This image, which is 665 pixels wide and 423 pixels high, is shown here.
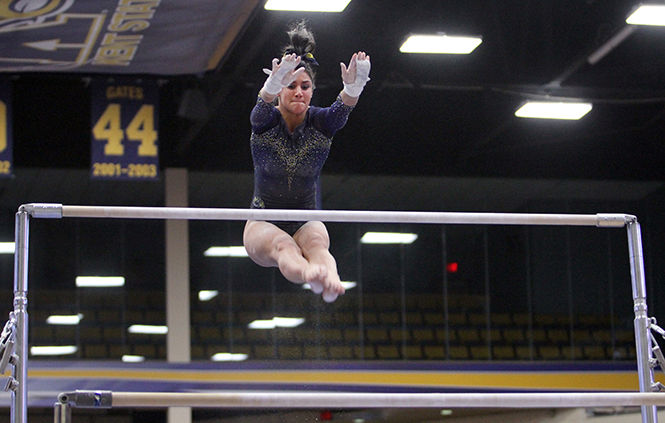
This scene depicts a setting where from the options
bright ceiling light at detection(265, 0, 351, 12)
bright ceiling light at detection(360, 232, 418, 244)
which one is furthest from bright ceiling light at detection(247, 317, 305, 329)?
bright ceiling light at detection(265, 0, 351, 12)

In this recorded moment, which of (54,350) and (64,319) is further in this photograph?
(64,319)

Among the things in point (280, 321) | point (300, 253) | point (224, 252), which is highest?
point (224, 252)

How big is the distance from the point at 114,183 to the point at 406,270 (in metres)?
4.15

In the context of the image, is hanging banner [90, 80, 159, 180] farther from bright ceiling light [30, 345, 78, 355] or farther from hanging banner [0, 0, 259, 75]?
bright ceiling light [30, 345, 78, 355]

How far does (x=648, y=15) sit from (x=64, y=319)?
26.6 ft

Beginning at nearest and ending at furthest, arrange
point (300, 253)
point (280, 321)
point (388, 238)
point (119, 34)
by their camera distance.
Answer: point (300, 253) → point (119, 34) → point (280, 321) → point (388, 238)

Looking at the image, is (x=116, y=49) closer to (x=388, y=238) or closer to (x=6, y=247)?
(x=6, y=247)

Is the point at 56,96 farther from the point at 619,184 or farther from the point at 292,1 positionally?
the point at 619,184

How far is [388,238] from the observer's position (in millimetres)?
14391

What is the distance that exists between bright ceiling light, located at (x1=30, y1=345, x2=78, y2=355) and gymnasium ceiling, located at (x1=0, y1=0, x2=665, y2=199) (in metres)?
2.34

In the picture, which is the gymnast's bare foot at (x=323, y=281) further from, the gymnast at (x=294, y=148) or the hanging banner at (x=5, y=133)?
the hanging banner at (x=5, y=133)

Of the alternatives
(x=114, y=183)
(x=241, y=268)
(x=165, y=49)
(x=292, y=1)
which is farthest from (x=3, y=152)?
(x=241, y=268)

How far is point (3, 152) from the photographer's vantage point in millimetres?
9453

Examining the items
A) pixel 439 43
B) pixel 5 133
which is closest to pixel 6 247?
pixel 5 133
